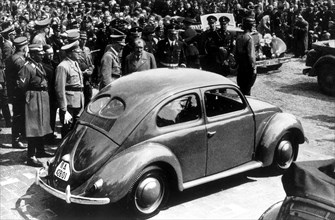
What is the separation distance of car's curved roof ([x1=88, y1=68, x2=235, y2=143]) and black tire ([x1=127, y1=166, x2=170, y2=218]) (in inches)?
21.0

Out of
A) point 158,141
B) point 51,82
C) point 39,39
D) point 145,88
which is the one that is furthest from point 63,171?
point 39,39

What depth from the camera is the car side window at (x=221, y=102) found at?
6145 millimetres

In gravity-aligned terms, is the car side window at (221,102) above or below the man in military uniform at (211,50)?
above

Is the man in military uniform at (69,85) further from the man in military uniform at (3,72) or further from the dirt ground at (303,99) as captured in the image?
the dirt ground at (303,99)

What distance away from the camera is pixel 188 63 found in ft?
34.1

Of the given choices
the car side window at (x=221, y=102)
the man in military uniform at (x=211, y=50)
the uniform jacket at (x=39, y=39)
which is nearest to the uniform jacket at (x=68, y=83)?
the car side window at (x=221, y=102)

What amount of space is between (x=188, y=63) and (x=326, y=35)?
21.5 feet

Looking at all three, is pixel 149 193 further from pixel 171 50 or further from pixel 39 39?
pixel 39 39

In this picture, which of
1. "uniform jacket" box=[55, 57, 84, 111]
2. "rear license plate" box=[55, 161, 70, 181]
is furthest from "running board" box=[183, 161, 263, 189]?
"uniform jacket" box=[55, 57, 84, 111]

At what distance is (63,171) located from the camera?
538 cm

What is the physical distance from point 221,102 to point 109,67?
7.42ft

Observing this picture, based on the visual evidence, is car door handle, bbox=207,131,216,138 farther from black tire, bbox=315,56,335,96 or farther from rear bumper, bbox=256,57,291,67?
rear bumper, bbox=256,57,291,67

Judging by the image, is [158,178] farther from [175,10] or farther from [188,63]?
[175,10]

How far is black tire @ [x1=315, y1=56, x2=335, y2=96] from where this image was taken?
39.2 feet
